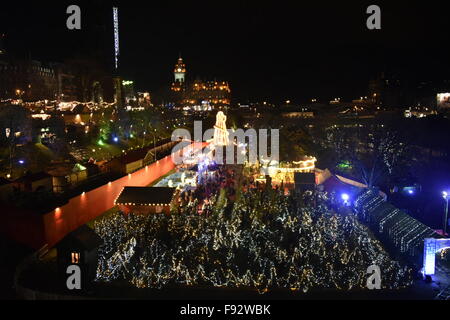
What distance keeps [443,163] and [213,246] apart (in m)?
17.8

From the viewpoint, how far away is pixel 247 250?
29.2 feet

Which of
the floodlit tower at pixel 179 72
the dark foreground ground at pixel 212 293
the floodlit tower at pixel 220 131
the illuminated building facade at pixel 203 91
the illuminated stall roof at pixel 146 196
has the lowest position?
the dark foreground ground at pixel 212 293

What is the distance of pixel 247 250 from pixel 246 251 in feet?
0.16

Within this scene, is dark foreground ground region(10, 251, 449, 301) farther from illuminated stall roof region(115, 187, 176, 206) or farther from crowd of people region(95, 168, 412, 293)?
illuminated stall roof region(115, 187, 176, 206)

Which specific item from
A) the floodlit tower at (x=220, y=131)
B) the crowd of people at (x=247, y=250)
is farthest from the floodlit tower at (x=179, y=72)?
the crowd of people at (x=247, y=250)

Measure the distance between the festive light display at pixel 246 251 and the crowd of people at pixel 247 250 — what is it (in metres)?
0.02

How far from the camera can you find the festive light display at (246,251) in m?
7.64

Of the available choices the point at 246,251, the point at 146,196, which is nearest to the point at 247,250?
the point at 246,251

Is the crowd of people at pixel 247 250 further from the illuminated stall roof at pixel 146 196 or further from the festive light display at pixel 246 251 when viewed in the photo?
the illuminated stall roof at pixel 146 196

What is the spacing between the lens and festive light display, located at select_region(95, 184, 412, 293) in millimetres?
7637

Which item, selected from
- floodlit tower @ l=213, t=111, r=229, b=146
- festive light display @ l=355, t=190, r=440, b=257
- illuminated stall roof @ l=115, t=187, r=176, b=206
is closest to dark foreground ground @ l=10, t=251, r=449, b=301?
festive light display @ l=355, t=190, r=440, b=257

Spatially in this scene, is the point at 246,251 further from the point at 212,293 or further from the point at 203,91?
the point at 203,91
